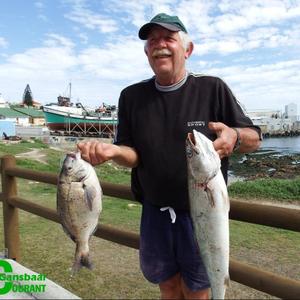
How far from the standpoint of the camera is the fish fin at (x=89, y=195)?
79.8 inches

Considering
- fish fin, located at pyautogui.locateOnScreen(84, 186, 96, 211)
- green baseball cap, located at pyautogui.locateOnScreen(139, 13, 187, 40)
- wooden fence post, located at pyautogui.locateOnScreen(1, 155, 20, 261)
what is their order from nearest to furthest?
fish fin, located at pyautogui.locateOnScreen(84, 186, 96, 211) < green baseball cap, located at pyautogui.locateOnScreen(139, 13, 187, 40) < wooden fence post, located at pyautogui.locateOnScreen(1, 155, 20, 261)

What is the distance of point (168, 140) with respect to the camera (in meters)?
2.40

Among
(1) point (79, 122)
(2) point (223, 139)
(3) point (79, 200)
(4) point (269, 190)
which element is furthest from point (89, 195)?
(1) point (79, 122)

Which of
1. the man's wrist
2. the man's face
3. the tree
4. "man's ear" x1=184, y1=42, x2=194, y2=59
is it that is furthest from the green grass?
the tree

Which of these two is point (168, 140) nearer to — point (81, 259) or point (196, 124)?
point (196, 124)

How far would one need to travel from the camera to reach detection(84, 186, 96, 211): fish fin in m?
2.03

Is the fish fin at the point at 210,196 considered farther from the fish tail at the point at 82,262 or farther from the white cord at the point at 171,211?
the fish tail at the point at 82,262

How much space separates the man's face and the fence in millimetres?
990

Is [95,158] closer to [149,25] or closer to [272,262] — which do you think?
[149,25]

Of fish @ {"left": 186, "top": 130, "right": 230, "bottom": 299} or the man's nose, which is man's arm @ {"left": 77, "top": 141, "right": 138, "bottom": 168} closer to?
fish @ {"left": 186, "top": 130, "right": 230, "bottom": 299}

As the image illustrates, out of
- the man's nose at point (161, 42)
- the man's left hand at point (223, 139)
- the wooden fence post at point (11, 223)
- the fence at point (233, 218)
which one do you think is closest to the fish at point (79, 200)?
the man's left hand at point (223, 139)

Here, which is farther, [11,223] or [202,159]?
[11,223]

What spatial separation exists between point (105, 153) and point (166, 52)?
669 mm

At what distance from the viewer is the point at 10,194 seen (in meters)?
5.24
